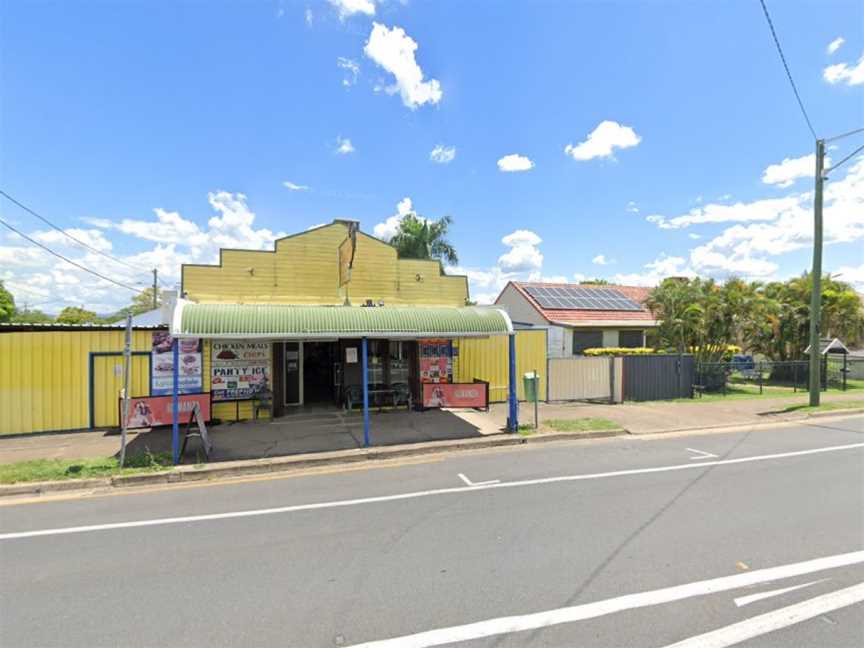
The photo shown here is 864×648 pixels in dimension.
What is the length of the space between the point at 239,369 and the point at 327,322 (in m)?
4.10

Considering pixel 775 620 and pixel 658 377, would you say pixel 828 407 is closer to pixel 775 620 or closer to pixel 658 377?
pixel 658 377

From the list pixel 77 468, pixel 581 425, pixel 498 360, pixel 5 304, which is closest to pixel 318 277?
pixel 498 360

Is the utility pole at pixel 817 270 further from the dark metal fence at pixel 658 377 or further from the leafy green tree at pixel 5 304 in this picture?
the leafy green tree at pixel 5 304

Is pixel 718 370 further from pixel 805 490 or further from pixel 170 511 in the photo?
pixel 170 511

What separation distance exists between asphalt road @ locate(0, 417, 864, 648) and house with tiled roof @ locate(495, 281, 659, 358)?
15.1 meters

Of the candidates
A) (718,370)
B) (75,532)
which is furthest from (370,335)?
(718,370)

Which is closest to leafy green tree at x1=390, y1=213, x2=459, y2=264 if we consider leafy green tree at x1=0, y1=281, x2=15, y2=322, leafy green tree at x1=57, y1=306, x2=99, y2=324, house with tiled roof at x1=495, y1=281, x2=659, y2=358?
house with tiled roof at x1=495, y1=281, x2=659, y2=358

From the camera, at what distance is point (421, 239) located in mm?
27359

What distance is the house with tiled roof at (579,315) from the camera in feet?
74.8

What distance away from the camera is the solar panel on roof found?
24.9 meters

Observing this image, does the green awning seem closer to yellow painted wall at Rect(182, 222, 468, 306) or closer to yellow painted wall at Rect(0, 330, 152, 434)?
yellow painted wall at Rect(182, 222, 468, 306)

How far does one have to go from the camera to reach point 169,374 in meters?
11.2

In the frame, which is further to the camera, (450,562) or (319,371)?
(319,371)

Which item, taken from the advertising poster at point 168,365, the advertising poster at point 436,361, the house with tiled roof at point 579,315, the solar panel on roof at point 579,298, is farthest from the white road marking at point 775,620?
the solar panel on roof at point 579,298
